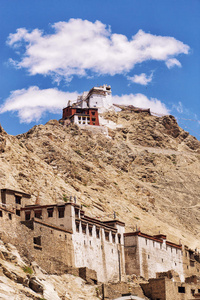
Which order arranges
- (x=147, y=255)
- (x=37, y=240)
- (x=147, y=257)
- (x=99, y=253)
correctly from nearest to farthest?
(x=37, y=240) → (x=99, y=253) → (x=147, y=257) → (x=147, y=255)

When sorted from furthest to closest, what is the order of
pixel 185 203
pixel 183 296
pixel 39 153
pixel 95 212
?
1. pixel 185 203
2. pixel 39 153
3. pixel 95 212
4. pixel 183 296

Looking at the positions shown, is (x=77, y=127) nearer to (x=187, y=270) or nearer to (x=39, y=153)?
(x=39, y=153)

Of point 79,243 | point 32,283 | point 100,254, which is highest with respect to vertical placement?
point 79,243

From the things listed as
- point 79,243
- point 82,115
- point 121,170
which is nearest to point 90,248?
point 79,243

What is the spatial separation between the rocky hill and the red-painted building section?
4.64 m

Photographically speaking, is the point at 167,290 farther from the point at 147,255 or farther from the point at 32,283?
the point at 32,283

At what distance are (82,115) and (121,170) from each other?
19073 millimetres

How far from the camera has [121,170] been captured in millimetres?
117625

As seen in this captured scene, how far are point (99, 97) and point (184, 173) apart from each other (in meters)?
31.8

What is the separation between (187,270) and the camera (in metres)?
80.9

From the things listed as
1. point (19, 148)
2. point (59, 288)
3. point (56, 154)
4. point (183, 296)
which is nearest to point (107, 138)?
point (56, 154)

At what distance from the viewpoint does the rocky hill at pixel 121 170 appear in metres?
88.2

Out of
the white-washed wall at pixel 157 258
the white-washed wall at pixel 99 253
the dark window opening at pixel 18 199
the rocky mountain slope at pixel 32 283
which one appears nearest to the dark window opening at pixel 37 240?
the rocky mountain slope at pixel 32 283

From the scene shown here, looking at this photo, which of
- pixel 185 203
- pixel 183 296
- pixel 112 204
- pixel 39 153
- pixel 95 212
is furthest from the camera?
pixel 185 203
